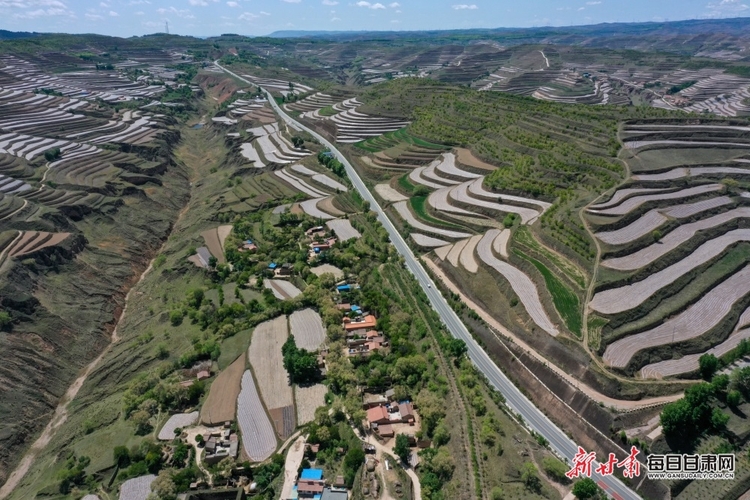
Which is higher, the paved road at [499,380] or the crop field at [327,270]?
the crop field at [327,270]

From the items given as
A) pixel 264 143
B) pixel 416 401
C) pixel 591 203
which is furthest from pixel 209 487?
pixel 264 143

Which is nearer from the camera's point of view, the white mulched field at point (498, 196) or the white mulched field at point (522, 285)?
the white mulched field at point (522, 285)

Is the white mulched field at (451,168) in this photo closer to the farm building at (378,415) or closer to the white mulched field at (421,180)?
the white mulched field at (421,180)

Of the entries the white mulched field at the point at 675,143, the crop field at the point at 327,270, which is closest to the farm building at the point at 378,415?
the crop field at the point at 327,270

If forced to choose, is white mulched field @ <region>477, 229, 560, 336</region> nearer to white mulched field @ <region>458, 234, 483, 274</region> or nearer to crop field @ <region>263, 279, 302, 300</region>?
white mulched field @ <region>458, 234, 483, 274</region>

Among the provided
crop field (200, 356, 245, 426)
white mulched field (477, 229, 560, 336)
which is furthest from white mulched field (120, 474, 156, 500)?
white mulched field (477, 229, 560, 336)

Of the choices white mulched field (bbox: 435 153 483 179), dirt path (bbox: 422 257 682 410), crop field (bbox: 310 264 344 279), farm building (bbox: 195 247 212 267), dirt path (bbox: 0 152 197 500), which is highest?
white mulched field (bbox: 435 153 483 179)

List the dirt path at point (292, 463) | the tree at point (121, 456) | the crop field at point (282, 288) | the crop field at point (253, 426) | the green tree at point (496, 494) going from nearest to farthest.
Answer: the green tree at point (496, 494), the dirt path at point (292, 463), the tree at point (121, 456), the crop field at point (253, 426), the crop field at point (282, 288)
